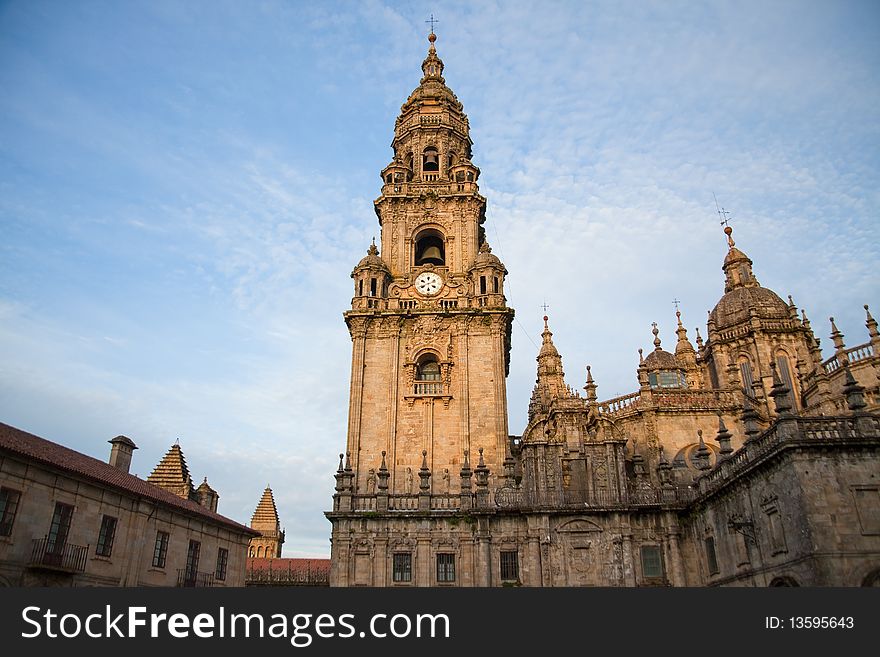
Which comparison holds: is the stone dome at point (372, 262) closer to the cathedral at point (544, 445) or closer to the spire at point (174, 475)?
→ the cathedral at point (544, 445)

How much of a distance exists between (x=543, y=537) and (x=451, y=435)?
849 centimetres

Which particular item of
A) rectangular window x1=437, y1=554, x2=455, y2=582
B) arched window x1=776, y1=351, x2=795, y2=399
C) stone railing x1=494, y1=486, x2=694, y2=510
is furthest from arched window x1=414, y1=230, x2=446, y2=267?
arched window x1=776, y1=351, x2=795, y2=399

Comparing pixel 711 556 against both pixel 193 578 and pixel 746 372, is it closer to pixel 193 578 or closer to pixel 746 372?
pixel 746 372

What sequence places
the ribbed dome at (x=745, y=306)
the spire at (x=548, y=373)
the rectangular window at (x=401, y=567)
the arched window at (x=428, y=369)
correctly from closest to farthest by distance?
the rectangular window at (x=401, y=567)
the arched window at (x=428, y=369)
the ribbed dome at (x=745, y=306)
the spire at (x=548, y=373)

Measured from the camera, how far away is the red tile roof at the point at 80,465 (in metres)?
26.7

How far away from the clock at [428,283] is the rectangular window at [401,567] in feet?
55.4


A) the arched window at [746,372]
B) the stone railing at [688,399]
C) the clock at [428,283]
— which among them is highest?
the clock at [428,283]

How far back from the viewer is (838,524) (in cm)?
2070

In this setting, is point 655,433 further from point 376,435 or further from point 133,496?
point 133,496

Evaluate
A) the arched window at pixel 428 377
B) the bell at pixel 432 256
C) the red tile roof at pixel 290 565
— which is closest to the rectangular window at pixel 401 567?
the arched window at pixel 428 377

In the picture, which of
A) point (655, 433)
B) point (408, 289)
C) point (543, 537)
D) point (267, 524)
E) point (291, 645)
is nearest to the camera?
point (291, 645)

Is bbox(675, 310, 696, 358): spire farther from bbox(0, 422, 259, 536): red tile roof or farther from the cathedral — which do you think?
bbox(0, 422, 259, 536): red tile roof

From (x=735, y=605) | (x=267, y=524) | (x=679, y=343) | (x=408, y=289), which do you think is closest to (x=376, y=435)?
(x=408, y=289)

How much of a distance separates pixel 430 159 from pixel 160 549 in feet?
106
